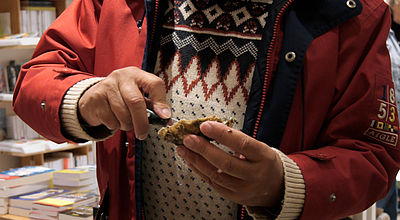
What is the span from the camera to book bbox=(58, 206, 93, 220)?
94.1 inches

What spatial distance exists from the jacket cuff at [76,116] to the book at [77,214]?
113cm

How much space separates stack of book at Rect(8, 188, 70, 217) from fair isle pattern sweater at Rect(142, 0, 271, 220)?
1.30 meters

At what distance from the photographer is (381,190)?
4.60 ft

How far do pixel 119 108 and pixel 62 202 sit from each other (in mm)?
1525

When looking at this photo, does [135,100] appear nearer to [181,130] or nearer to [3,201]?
[181,130]

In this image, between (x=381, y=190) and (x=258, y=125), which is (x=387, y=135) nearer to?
(x=381, y=190)

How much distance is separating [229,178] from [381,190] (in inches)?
20.1

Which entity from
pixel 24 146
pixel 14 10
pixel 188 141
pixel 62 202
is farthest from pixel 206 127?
pixel 14 10

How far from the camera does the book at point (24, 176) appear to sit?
8.95 feet

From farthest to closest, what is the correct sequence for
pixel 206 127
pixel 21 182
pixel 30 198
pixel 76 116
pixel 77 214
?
pixel 21 182
pixel 30 198
pixel 77 214
pixel 76 116
pixel 206 127

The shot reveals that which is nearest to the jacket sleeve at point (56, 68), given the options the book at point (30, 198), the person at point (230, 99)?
the person at point (230, 99)

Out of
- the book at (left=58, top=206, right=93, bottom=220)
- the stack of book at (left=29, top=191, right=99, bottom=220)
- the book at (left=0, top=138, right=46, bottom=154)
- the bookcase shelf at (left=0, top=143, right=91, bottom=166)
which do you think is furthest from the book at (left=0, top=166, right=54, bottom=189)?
the bookcase shelf at (left=0, top=143, right=91, bottom=166)

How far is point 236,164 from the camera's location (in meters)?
1.10

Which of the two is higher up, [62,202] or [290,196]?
[290,196]
